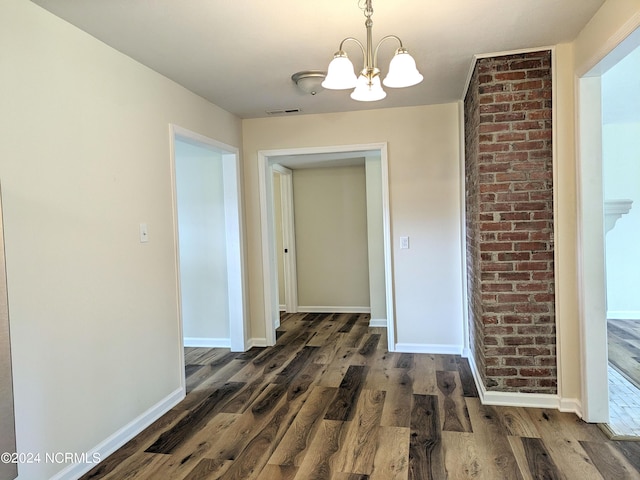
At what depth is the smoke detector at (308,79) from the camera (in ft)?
9.33

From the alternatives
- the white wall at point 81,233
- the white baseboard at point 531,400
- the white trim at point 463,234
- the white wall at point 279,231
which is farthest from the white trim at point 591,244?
the white wall at point 279,231

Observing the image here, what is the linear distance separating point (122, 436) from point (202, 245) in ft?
7.16

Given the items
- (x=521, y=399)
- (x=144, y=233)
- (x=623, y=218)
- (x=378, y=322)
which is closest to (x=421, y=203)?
(x=378, y=322)

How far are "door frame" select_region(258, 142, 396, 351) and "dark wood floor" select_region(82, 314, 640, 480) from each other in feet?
2.14

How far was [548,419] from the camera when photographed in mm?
2492

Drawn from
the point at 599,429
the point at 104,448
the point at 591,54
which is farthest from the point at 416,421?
the point at 591,54

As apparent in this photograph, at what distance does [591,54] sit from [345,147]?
6.89 feet

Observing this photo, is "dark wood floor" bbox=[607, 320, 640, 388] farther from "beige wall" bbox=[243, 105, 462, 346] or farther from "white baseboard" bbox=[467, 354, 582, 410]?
"beige wall" bbox=[243, 105, 462, 346]

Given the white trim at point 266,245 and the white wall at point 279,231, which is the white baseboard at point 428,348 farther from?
the white wall at point 279,231

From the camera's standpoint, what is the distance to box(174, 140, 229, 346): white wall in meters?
4.18

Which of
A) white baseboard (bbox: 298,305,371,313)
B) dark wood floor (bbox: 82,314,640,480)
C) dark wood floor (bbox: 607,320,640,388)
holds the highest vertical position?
white baseboard (bbox: 298,305,371,313)

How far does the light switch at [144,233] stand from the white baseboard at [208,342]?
75.0 inches

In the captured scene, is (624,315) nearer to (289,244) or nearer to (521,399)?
(521,399)

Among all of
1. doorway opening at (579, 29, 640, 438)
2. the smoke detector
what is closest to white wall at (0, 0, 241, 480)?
the smoke detector
